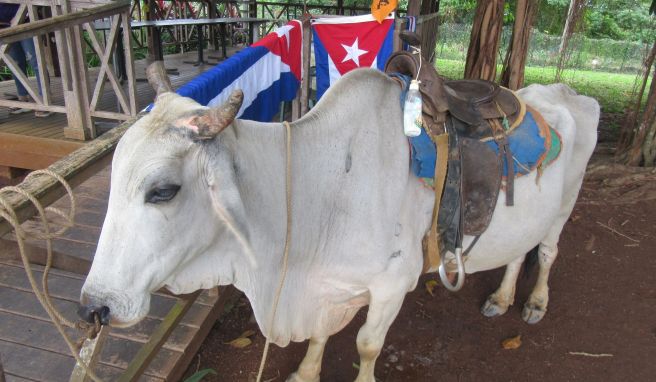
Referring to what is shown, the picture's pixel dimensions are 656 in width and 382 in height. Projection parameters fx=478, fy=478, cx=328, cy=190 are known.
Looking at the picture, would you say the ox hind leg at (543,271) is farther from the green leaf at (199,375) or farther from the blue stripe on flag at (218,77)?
the blue stripe on flag at (218,77)

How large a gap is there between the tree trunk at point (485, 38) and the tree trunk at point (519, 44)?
0.58ft

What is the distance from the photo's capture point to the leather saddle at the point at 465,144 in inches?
83.4

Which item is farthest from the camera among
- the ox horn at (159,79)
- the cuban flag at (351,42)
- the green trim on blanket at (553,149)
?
the cuban flag at (351,42)

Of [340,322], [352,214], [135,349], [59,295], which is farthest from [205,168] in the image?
[59,295]

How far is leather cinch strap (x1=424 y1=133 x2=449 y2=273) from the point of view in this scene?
2.05 meters

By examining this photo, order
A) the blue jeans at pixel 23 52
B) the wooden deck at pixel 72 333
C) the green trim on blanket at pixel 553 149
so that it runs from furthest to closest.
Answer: the blue jeans at pixel 23 52 → the green trim on blanket at pixel 553 149 → the wooden deck at pixel 72 333

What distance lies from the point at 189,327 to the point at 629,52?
20268mm

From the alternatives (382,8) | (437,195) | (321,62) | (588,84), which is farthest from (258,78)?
(588,84)

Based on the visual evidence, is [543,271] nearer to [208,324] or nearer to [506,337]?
[506,337]

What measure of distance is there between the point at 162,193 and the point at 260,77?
2.21m

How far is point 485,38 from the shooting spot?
5.04 metres

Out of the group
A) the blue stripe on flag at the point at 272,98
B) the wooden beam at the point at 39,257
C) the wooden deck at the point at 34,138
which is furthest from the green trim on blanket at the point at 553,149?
the wooden deck at the point at 34,138

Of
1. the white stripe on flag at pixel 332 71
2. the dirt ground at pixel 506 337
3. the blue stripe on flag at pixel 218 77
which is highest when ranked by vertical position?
the blue stripe on flag at pixel 218 77

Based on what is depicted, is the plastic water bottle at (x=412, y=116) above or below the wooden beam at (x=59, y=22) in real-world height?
below
